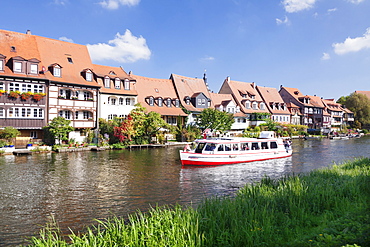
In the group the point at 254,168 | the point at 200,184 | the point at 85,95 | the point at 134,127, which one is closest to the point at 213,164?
the point at 254,168

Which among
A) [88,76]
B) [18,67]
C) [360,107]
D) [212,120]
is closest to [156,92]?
[212,120]

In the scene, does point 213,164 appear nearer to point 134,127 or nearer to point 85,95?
point 134,127

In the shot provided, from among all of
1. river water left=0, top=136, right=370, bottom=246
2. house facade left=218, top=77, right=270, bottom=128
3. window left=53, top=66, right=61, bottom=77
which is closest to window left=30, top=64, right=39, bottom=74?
window left=53, top=66, right=61, bottom=77

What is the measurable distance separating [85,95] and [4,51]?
11.6m

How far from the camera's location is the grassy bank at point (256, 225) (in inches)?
285

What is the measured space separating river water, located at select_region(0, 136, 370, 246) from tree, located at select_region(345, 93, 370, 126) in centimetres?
8863

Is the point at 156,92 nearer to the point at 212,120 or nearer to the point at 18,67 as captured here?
the point at 212,120

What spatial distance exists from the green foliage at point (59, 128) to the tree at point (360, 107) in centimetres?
10281

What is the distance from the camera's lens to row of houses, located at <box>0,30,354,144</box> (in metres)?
36.2

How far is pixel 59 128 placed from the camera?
118 feet

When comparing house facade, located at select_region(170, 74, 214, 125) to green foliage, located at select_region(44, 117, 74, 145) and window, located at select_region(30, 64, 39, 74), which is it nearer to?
green foliage, located at select_region(44, 117, 74, 145)

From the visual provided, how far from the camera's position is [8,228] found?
1155 cm

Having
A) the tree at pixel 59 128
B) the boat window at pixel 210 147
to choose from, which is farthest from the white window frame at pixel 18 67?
the boat window at pixel 210 147

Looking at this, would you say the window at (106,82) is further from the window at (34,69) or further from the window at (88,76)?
the window at (34,69)
